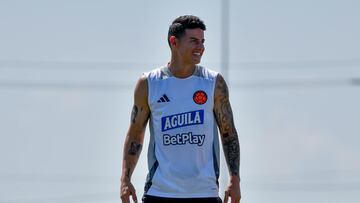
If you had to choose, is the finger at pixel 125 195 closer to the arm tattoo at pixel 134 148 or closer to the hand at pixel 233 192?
the arm tattoo at pixel 134 148

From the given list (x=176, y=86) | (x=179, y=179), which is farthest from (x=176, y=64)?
(x=179, y=179)

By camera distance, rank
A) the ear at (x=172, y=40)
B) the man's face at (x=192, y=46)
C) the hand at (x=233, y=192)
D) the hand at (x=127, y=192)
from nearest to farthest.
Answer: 1. the hand at (x=233, y=192)
2. the hand at (x=127, y=192)
3. the man's face at (x=192, y=46)
4. the ear at (x=172, y=40)

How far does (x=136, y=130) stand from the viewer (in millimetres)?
12148

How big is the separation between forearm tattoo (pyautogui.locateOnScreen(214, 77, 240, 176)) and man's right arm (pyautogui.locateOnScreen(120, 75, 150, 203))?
0.60 metres

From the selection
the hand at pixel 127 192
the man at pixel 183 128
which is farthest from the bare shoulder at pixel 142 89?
the hand at pixel 127 192

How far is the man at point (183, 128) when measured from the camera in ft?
38.7

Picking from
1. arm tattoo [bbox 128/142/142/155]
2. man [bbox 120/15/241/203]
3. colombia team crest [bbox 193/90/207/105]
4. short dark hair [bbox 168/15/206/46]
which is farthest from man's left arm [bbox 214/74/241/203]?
arm tattoo [bbox 128/142/142/155]

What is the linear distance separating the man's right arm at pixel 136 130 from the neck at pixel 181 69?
0.26 m

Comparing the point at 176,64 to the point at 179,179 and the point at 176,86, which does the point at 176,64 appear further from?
the point at 179,179

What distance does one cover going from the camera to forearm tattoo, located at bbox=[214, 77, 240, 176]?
12.0 metres

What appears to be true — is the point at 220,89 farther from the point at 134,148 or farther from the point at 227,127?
the point at 134,148

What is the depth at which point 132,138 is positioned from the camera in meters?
12.1

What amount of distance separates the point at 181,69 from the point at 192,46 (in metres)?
0.22

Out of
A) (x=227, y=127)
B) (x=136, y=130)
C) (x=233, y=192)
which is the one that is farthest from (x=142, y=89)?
(x=233, y=192)
